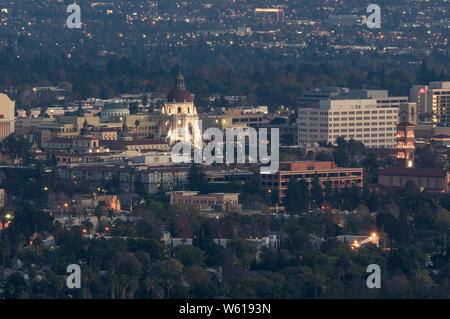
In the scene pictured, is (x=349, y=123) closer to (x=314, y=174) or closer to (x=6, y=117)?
(x=6, y=117)

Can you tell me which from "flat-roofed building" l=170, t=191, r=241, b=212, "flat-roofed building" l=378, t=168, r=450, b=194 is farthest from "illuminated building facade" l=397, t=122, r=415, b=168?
"flat-roofed building" l=170, t=191, r=241, b=212

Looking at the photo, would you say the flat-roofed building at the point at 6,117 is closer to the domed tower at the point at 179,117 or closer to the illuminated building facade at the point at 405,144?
the domed tower at the point at 179,117

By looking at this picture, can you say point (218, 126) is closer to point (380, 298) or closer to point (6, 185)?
point (6, 185)

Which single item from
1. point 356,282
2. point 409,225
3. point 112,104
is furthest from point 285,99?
point 356,282

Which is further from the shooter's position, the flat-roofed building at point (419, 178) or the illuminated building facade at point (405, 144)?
the illuminated building facade at point (405, 144)

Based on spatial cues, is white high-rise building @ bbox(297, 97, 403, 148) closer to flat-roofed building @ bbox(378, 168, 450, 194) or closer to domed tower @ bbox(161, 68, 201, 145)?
domed tower @ bbox(161, 68, 201, 145)

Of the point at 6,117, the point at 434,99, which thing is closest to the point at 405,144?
the point at 6,117

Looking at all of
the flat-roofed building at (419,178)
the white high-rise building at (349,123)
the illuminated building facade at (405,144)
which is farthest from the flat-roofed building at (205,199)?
the white high-rise building at (349,123)

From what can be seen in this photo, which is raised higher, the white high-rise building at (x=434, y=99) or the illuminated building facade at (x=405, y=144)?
the white high-rise building at (x=434, y=99)
